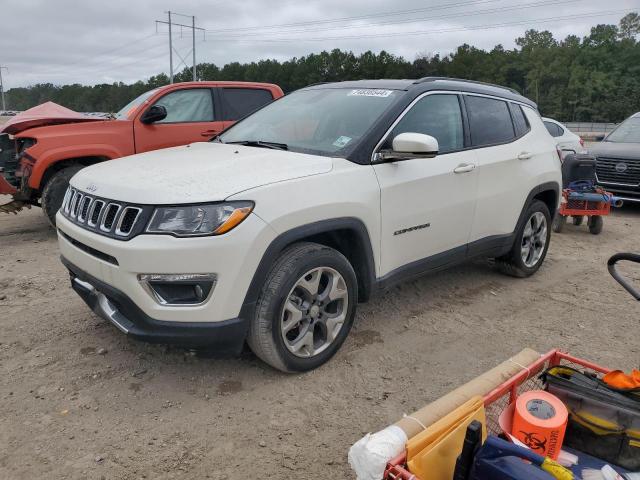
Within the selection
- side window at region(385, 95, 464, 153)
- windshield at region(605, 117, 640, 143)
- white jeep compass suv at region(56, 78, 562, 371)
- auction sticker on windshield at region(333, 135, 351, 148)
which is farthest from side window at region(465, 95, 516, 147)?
windshield at region(605, 117, 640, 143)

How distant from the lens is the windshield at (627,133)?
32.1 ft

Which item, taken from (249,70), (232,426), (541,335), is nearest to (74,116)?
(232,426)

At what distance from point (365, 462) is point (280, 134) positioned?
2.68m

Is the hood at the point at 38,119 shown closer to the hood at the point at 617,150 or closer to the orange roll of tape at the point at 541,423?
the orange roll of tape at the point at 541,423

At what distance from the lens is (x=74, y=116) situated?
7207 mm

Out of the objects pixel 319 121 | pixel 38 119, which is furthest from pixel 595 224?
pixel 38 119

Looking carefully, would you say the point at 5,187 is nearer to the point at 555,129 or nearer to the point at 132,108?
the point at 132,108

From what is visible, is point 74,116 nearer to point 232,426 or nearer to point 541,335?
point 232,426

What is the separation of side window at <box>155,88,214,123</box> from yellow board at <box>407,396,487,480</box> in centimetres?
611

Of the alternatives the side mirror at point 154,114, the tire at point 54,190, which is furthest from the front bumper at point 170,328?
the side mirror at point 154,114

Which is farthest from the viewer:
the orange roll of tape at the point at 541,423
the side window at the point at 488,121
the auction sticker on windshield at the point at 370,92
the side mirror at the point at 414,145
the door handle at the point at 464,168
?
the side window at the point at 488,121

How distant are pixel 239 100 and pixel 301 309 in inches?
207

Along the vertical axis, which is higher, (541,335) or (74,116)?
(74,116)

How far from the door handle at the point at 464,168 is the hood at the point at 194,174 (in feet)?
3.96
